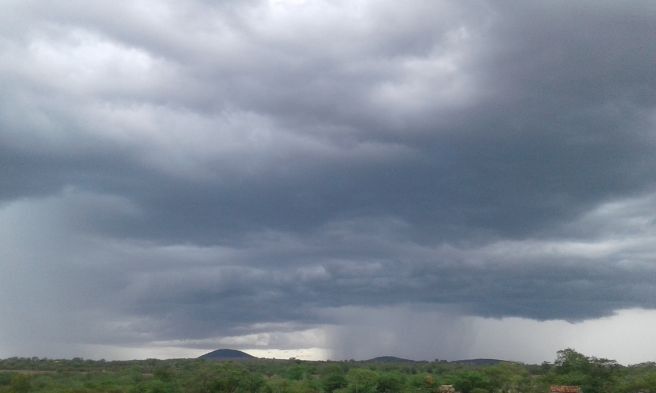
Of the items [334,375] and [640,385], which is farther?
[334,375]

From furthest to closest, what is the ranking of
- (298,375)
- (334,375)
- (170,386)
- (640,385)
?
(298,375) → (334,375) → (170,386) → (640,385)

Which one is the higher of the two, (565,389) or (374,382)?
(374,382)

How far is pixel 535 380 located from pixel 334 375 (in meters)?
33.9

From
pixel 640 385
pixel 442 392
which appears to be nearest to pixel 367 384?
pixel 442 392

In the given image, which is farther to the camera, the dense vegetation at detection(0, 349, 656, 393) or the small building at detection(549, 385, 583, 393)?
the small building at detection(549, 385, 583, 393)

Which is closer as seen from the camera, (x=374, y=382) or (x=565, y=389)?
(x=565, y=389)

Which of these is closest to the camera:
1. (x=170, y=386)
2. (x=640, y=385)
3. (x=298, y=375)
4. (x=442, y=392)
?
(x=640, y=385)

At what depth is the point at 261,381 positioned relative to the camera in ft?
360

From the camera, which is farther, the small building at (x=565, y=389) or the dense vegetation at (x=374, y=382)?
the small building at (x=565, y=389)

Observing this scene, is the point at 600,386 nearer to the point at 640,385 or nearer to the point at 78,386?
the point at 640,385

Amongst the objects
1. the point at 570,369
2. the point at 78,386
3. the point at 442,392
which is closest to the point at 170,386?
the point at 78,386

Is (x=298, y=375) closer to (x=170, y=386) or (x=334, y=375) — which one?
(x=334, y=375)

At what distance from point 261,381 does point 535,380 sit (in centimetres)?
4392

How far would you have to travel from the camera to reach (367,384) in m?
112
